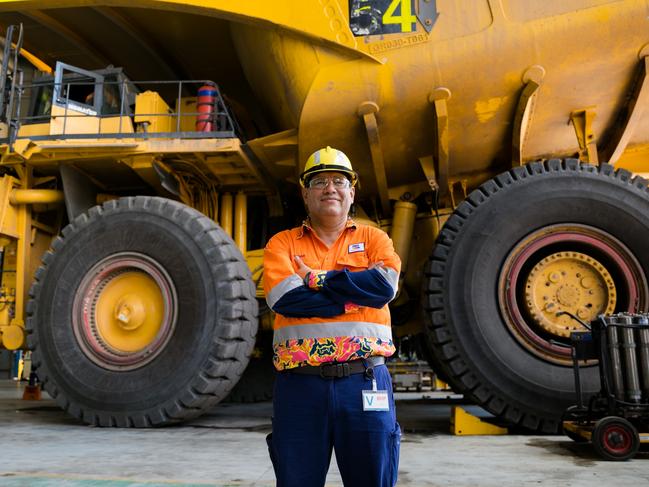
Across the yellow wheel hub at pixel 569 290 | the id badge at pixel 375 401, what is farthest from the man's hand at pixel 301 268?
the yellow wheel hub at pixel 569 290

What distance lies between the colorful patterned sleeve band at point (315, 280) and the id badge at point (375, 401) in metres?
0.38

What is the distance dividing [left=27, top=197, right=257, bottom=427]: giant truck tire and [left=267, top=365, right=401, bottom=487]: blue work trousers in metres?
2.99

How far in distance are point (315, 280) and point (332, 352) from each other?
0.24 m

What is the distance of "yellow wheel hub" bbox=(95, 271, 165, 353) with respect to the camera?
5.09 meters

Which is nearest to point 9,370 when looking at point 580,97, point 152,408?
point 152,408

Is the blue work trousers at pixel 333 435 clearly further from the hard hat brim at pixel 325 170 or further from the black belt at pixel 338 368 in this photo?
the hard hat brim at pixel 325 170

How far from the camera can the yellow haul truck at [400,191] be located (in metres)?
4.55

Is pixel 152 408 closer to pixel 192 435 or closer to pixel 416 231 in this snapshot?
pixel 192 435

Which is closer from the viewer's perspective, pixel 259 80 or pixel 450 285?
pixel 450 285

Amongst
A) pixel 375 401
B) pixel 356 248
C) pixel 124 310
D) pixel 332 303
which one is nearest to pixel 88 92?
pixel 124 310

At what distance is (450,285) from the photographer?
4621 millimetres

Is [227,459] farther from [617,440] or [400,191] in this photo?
[400,191]

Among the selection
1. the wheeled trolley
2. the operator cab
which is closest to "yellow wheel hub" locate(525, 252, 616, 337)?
the wheeled trolley

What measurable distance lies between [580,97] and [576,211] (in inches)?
43.0
